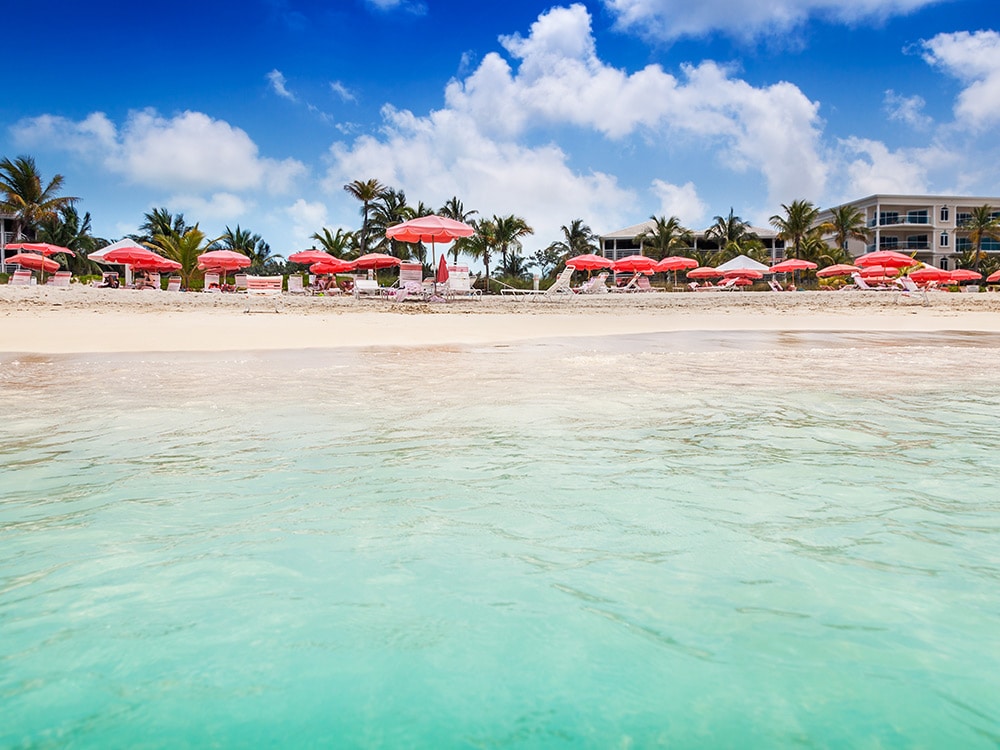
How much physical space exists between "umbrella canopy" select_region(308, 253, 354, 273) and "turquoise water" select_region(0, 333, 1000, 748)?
93.2ft

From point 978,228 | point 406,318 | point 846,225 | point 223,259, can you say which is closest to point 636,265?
point 223,259

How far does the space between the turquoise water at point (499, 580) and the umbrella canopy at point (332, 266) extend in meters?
28.4

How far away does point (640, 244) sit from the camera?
5809 centimetres

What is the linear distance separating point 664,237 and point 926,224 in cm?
2745

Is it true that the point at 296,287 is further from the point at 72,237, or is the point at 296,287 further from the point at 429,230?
the point at 72,237

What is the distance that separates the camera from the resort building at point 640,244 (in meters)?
58.6

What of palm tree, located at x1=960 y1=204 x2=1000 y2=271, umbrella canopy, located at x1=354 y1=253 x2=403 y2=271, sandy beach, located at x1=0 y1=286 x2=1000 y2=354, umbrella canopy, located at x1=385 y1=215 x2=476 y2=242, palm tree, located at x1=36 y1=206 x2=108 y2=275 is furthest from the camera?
palm tree, located at x1=960 y1=204 x2=1000 y2=271

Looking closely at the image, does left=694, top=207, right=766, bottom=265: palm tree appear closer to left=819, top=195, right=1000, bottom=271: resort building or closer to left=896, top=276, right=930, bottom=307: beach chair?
left=819, top=195, right=1000, bottom=271: resort building

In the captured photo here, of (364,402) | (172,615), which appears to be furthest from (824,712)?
(364,402)

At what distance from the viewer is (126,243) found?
28391 mm

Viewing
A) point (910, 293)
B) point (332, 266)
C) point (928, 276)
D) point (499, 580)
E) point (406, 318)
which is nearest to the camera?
point (499, 580)

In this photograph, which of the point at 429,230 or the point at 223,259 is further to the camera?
the point at 223,259

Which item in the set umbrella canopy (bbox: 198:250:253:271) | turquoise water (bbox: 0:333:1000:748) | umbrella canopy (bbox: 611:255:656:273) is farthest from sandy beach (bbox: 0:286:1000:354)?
umbrella canopy (bbox: 611:255:656:273)

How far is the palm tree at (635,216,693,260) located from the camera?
53.2 m
